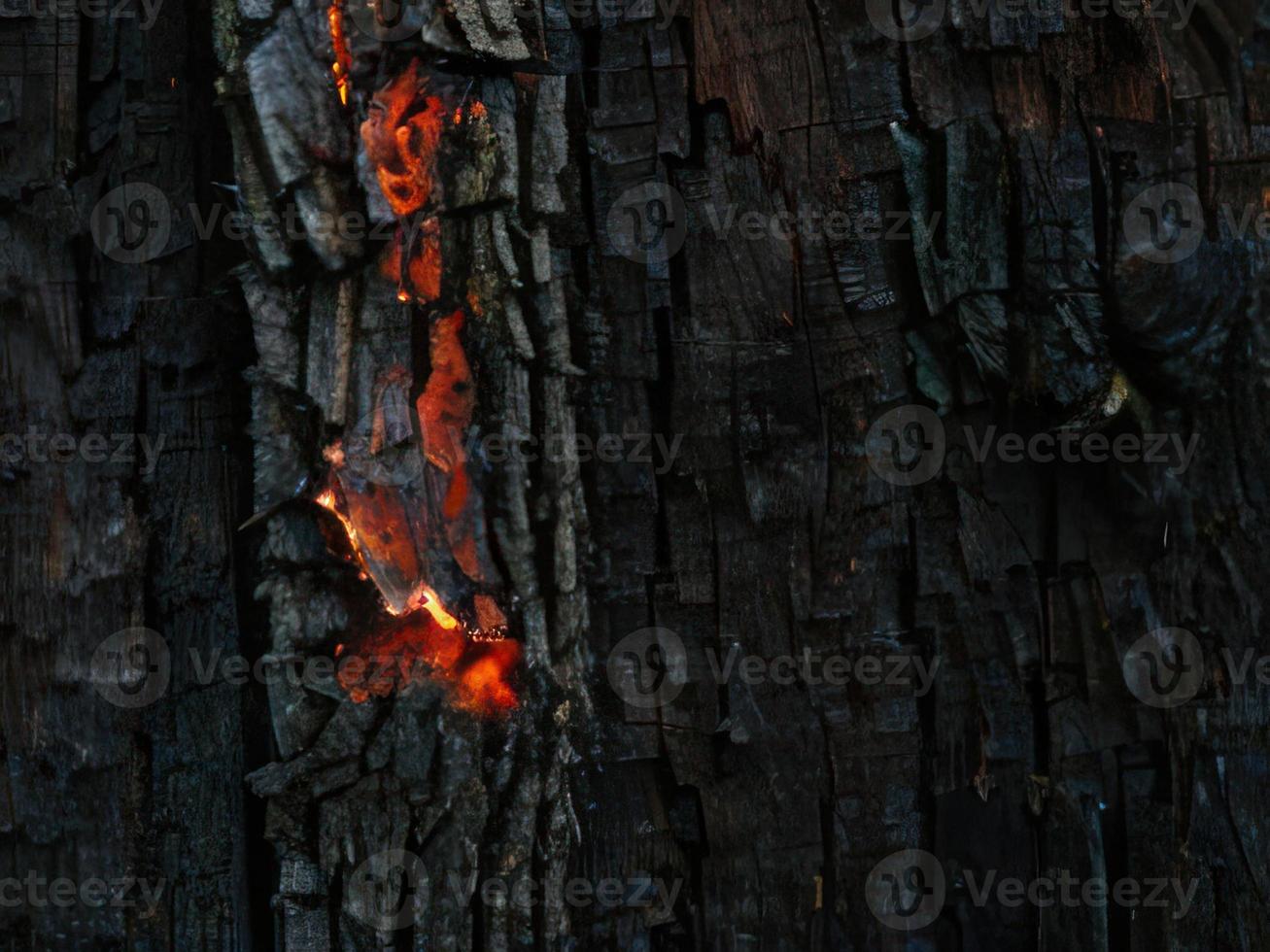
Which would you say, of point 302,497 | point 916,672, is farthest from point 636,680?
point 302,497

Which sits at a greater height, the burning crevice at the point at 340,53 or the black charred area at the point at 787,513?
the burning crevice at the point at 340,53

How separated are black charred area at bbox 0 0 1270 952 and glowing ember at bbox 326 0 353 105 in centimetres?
23

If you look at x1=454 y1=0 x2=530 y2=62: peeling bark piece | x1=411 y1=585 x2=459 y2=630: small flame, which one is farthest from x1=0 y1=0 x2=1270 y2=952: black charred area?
x1=411 y1=585 x2=459 y2=630: small flame

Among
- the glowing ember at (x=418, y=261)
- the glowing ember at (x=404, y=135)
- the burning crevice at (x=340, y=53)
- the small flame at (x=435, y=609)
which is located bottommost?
the small flame at (x=435, y=609)

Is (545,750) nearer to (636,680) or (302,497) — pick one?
(636,680)

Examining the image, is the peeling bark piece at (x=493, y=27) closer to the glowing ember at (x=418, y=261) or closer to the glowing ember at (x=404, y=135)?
the glowing ember at (x=404, y=135)

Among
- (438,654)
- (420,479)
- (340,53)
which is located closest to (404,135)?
(340,53)

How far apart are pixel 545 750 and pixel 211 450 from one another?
1.25m

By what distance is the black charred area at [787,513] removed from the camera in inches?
110

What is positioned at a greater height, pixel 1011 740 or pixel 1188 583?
pixel 1188 583

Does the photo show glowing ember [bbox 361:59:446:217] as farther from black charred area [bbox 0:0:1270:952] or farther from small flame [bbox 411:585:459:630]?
small flame [bbox 411:585:459:630]

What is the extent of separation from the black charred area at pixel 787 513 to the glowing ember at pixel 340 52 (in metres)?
0.23

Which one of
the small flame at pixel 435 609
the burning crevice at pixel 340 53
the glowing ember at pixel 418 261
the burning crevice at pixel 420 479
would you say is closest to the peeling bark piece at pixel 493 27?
the burning crevice at pixel 420 479

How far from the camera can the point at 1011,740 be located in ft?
9.43
